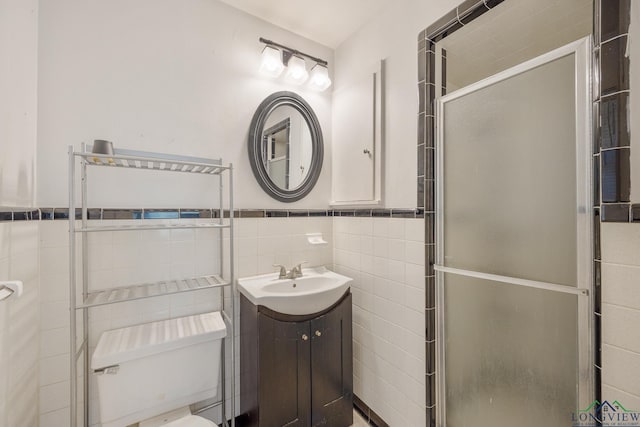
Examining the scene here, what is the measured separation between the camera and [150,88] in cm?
138

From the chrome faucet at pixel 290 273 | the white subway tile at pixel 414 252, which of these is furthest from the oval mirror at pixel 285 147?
the white subway tile at pixel 414 252

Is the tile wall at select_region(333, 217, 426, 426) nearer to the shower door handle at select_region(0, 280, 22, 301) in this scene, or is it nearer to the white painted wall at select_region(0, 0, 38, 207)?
the shower door handle at select_region(0, 280, 22, 301)

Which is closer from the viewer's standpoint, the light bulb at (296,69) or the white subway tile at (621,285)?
the white subway tile at (621,285)

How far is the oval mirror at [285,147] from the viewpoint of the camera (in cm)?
167

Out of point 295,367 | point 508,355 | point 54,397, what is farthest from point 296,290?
point 54,397

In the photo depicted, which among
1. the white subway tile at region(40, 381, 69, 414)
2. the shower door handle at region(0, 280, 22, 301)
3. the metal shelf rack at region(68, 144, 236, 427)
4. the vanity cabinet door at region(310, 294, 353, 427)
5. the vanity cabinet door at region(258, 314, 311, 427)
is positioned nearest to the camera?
the shower door handle at region(0, 280, 22, 301)

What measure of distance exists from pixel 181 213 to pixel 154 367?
730 millimetres

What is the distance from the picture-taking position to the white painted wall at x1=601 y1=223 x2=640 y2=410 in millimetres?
768

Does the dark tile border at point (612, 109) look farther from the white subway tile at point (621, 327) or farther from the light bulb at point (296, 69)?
the light bulb at point (296, 69)

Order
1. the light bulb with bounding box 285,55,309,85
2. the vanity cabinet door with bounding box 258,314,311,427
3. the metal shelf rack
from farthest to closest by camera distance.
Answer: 1. the light bulb with bounding box 285,55,309,85
2. the vanity cabinet door with bounding box 258,314,311,427
3. the metal shelf rack

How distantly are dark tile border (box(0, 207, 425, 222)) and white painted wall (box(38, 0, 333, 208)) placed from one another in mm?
39

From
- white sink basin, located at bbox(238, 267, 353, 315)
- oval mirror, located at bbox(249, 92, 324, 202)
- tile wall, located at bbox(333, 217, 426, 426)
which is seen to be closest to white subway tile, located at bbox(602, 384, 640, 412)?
tile wall, located at bbox(333, 217, 426, 426)

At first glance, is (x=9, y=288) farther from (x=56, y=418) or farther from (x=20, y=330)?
(x=56, y=418)

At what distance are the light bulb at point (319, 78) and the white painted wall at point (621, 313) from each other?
5.31ft
